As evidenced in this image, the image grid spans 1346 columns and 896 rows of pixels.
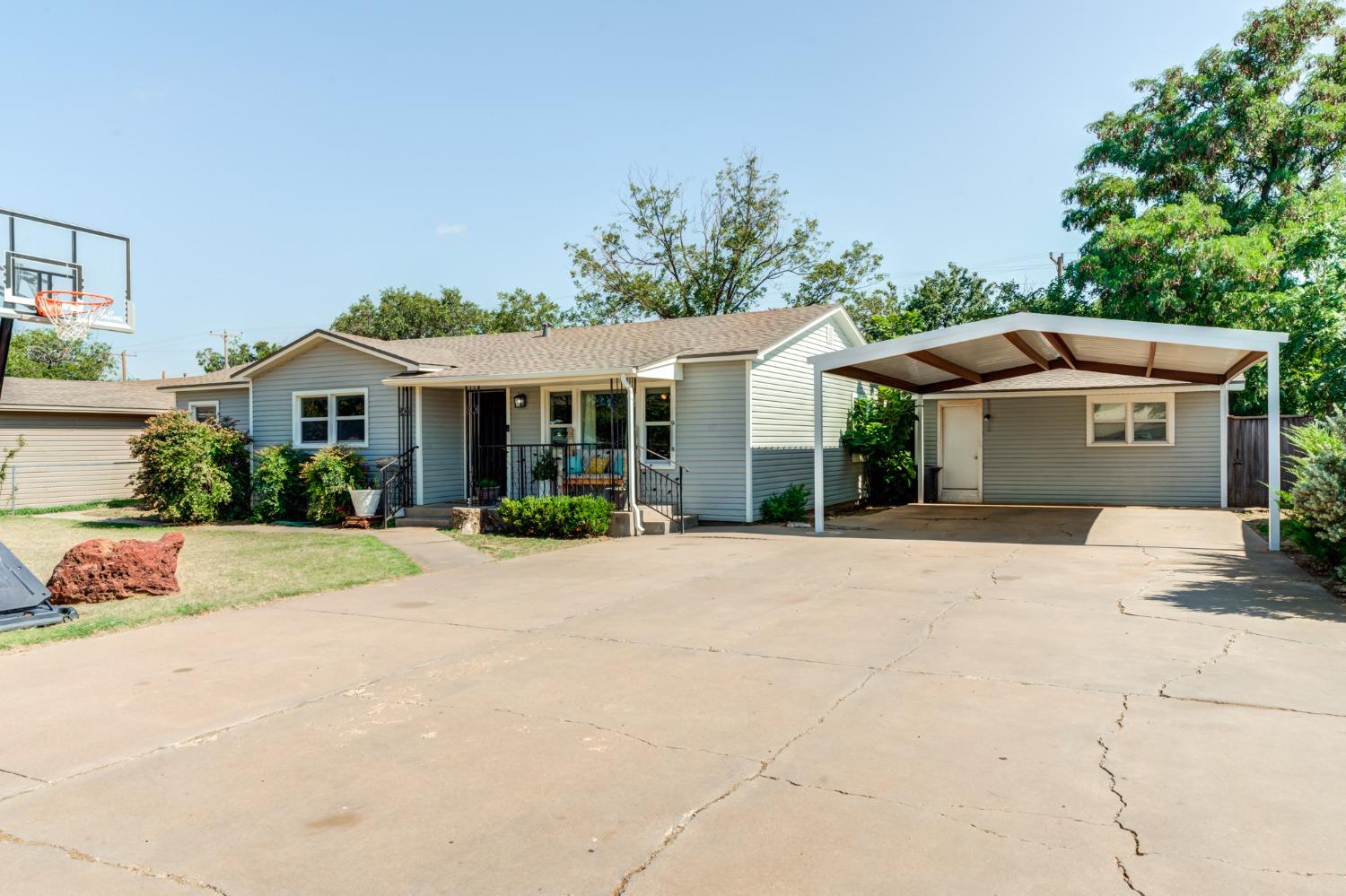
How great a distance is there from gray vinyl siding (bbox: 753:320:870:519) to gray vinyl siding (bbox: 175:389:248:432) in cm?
1187

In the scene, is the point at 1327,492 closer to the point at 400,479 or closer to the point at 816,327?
the point at 816,327

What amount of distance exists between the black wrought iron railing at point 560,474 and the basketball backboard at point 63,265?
608 cm

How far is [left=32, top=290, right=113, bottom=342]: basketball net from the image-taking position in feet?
29.4

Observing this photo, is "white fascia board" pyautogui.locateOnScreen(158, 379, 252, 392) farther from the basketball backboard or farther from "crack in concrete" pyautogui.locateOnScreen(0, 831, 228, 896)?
"crack in concrete" pyautogui.locateOnScreen(0, 831, 228, 896)

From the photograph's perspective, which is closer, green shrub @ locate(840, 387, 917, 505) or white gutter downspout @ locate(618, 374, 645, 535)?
white gutter downspout @ locate(618, 374, 645, 535)

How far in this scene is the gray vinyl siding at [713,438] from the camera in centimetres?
1394

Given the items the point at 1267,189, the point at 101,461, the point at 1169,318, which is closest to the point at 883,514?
the point at 1169,318

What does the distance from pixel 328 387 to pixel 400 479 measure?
110 inches

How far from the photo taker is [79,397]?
20453 mm

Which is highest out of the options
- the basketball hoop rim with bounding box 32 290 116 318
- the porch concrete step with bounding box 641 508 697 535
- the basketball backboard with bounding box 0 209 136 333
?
the basketball backboard with bounding box 0 209 136 333

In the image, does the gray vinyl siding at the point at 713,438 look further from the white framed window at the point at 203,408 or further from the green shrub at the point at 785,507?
Result: the white framed window at the point at 203,408

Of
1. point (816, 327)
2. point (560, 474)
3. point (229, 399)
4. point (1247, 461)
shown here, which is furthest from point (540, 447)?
point (1247, 461)

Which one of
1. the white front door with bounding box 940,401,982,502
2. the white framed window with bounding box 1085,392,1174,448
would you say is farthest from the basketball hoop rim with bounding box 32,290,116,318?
the white framed window with bounding box 1085,392,1174,448

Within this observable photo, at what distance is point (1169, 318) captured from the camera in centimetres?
1952
